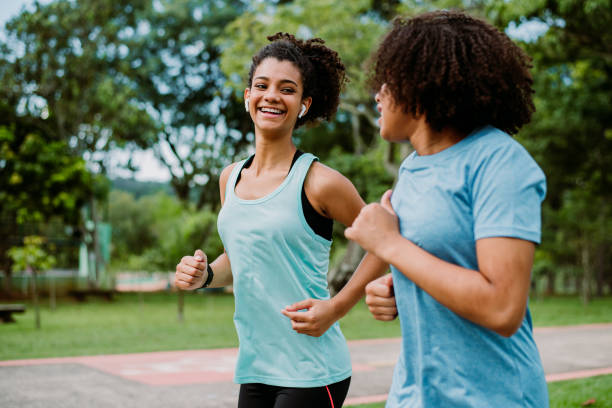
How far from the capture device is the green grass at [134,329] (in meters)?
10.6

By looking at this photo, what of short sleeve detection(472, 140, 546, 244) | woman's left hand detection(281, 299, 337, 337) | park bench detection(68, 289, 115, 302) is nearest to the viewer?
short sleeve detection(472, 140, 546, 244)

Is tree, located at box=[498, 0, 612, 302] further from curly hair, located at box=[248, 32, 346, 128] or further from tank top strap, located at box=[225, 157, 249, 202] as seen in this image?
tank top strap, located at box=[225, 157, 249, 202]

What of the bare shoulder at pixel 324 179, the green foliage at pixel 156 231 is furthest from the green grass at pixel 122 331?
the bare shoulder at pixel 324 179

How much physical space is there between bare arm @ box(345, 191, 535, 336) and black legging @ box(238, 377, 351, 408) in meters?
0.93

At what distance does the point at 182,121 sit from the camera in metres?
28.4

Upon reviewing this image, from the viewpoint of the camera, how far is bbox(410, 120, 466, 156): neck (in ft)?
5.34

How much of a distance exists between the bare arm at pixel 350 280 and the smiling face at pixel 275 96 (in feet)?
0.75

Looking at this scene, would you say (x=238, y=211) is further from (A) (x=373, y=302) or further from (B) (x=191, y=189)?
(B) (x=191, y=189)

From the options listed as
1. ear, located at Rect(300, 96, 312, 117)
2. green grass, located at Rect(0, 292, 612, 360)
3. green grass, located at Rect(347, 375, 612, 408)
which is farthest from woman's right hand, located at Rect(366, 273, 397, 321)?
green grass, located at Rect(0, 292, 612, 360)

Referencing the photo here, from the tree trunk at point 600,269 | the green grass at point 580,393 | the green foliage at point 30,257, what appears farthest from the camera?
the tree trunk at point 600,269

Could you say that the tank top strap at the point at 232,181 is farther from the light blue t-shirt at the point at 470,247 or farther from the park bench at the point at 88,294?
the park bench at the point at 88,294

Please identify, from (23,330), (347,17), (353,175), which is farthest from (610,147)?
(23,330)

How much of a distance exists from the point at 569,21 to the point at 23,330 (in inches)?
517

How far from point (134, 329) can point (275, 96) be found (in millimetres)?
12128
